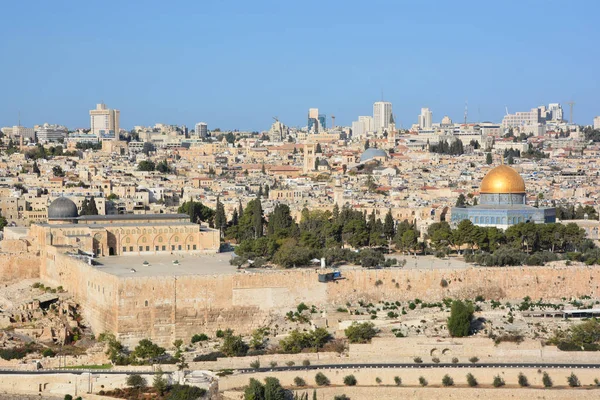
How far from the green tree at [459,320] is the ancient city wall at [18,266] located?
1646 centimetres

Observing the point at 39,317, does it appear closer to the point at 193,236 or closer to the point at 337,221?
the point at 193,236

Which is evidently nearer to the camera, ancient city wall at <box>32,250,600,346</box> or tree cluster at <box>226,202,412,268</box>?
ancient city wall at <box>32,250,600,346</box>

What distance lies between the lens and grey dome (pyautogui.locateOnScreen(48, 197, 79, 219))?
164ft

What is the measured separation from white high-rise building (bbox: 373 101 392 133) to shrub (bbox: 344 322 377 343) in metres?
142

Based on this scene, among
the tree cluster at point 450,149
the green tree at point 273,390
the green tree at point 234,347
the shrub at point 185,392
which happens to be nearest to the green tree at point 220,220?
the green tree at point 234,347

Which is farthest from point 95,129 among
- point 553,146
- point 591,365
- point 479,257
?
point 591,365

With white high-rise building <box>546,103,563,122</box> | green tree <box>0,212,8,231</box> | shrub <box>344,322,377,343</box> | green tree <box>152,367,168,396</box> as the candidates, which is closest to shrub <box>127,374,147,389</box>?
green tree <box>152,367,168,396</box>

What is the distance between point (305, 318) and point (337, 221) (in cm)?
1638

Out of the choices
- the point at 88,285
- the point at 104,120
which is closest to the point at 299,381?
the point at 88,285

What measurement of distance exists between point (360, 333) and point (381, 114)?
144m

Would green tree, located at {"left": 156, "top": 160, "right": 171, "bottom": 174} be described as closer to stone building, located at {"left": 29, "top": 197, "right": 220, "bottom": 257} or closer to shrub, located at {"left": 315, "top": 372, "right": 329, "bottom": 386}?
stone building, located at {"left": 29, "top": 197, "right": 220, "bottom": 257}

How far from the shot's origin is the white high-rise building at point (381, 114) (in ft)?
588

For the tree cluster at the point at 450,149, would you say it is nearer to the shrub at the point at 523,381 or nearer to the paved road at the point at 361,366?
the paved road at the point at 361,366

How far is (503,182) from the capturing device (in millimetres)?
53750
